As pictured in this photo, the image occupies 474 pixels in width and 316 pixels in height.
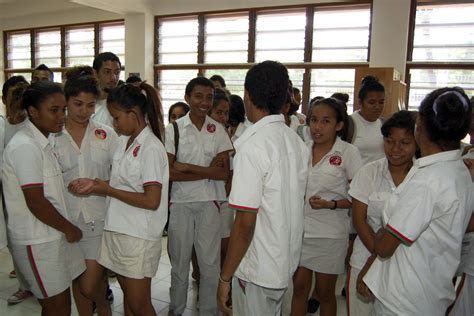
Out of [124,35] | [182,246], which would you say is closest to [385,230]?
[182,246]

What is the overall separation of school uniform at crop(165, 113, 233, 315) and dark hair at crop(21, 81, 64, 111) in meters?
0.84

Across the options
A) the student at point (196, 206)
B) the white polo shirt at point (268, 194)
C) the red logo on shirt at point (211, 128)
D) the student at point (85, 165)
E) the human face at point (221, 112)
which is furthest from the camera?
the human face at point (221, 112)

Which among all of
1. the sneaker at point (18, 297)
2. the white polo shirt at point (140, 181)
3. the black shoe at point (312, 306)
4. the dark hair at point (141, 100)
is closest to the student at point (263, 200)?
the white polo shirt at point (140, 181)

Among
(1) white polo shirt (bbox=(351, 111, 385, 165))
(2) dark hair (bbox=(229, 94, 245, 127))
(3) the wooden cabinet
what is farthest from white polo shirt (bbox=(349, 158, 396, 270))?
(3) the wooden cabinet

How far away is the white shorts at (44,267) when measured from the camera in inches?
69.4

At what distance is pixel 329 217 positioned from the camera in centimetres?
221

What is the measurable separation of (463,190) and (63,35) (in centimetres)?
976

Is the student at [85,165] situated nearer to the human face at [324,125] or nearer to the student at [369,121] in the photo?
the human face at [324,125]

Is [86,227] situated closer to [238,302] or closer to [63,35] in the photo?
[238,302]

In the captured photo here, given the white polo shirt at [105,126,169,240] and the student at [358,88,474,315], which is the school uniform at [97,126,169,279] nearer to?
the white polo shirt at [105,126,169,240]

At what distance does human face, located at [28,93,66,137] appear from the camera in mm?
1859

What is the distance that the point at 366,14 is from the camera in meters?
6.19

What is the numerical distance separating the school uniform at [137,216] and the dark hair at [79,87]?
57 cm

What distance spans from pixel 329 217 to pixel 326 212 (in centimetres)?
4
